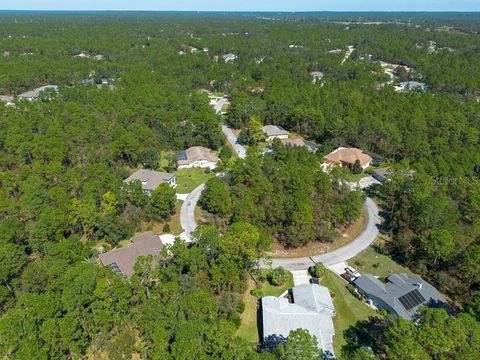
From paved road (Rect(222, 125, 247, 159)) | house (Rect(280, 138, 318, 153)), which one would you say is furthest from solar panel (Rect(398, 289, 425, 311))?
paved road (Rect(222, 125, 247, 159))

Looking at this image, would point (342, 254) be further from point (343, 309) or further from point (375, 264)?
point (343, 309)

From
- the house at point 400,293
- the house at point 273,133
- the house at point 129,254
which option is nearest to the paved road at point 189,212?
the house at point 129,254

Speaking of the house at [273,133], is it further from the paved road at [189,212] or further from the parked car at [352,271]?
the parked car at [352,271]

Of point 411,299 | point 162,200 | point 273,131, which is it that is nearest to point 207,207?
point 162,200

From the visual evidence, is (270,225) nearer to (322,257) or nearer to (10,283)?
(322,257)

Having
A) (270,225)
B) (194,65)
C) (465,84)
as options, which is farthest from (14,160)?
(465,84)
